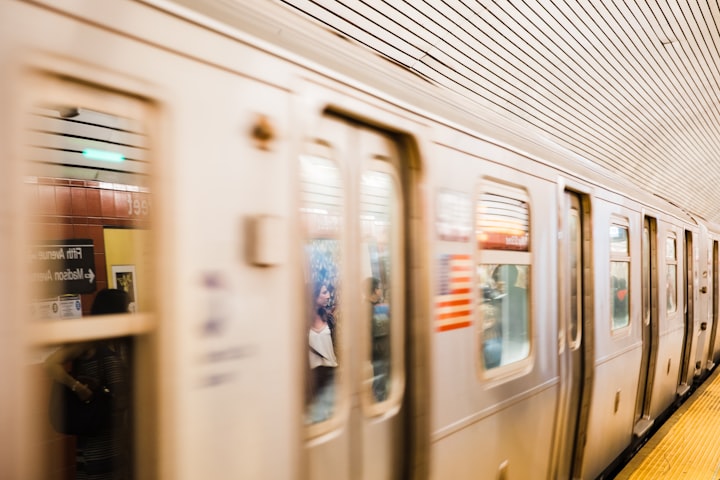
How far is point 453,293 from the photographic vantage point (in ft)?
8.58

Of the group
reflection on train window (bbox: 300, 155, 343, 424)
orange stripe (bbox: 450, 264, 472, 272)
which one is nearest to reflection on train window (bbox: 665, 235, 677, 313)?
Result: orange stripe (bbox: 450, 264, 472, 272)

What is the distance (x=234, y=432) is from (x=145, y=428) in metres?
0.24

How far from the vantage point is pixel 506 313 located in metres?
3.17

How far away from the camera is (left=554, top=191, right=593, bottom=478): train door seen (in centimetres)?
391

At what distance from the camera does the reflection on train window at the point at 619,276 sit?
16.5 ft

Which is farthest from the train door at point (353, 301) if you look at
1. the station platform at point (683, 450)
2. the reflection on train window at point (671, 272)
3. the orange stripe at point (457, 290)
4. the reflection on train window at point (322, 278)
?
the reflection on train window at point (671, 272)

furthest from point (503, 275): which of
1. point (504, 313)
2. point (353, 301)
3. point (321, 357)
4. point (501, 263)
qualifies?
point (321, 357)

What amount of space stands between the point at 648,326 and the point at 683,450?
1196 millimetres

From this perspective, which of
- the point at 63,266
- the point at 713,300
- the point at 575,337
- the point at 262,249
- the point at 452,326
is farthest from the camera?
the point at 713,300

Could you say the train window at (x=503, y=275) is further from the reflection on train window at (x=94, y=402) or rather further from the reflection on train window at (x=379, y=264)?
the reflection on train window at (x=94, y=402)

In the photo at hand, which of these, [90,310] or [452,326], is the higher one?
[90,310]

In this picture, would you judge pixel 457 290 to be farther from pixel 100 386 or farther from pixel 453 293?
pixel 100 386

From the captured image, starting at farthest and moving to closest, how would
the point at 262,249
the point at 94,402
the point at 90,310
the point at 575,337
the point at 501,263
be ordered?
the point at 575,337
the point at 501,263
the point at 94,402
the point at 262,249
the point at 90,310

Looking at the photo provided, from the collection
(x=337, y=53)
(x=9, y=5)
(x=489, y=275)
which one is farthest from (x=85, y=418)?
(x=489, y=275)
